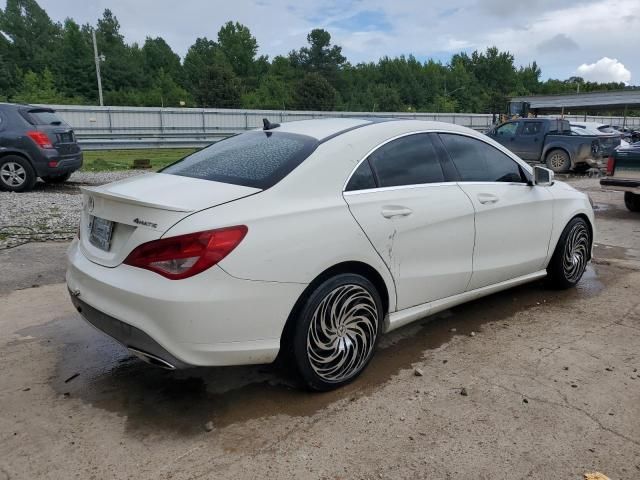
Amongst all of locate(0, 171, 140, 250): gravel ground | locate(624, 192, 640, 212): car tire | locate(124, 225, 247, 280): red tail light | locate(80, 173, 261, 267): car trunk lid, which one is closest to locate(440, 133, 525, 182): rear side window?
locate(80, 173, 261, 267): car trunk lid

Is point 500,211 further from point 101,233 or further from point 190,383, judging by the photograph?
point 101,233

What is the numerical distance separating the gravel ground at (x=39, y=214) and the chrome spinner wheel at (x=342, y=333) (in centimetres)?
495

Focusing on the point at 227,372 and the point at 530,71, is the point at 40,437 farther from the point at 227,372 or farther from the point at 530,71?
the point at 530,71

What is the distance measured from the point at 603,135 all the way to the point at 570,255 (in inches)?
562

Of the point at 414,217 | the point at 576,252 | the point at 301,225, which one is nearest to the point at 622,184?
the point at 576,252

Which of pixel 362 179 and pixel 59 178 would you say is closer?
pixel 362 179

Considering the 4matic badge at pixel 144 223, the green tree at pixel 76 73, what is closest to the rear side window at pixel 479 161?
the 4matic badge at pixel 144 223

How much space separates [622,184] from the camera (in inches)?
380

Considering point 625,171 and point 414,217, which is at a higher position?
point 414,217

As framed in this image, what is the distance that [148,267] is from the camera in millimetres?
2754

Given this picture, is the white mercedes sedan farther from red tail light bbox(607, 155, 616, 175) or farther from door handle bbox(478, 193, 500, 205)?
red tail light bbox(607, 155, 616, 175)

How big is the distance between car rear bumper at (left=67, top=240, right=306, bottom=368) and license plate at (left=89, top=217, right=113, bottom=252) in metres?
0.16

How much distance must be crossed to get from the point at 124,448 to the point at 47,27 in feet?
305

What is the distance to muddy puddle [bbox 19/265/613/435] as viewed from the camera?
119 inches
